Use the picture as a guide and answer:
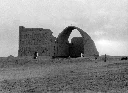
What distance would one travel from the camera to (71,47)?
58.7 metres

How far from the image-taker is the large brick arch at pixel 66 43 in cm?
5091

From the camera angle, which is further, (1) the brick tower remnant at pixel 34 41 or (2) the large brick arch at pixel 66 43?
(2) the large brick arch at pixel 66 43

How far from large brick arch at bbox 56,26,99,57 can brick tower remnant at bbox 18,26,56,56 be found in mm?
7163

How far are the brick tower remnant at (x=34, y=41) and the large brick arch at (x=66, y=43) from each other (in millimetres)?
7163

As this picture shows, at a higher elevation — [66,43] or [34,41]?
[66,43]

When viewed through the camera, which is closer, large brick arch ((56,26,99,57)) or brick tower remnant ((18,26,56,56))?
brick tower remnant ((18,26,56,56))

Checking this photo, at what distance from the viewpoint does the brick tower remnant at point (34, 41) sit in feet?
143

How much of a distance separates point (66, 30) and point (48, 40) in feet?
32.9

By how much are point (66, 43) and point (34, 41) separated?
13.9 m

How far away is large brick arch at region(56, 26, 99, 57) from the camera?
167 feet

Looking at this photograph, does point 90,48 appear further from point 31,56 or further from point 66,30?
point 31,56

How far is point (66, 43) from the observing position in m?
56.2

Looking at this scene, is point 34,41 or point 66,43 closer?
point 34,41

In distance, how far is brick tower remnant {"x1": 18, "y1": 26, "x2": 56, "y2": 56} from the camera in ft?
143
